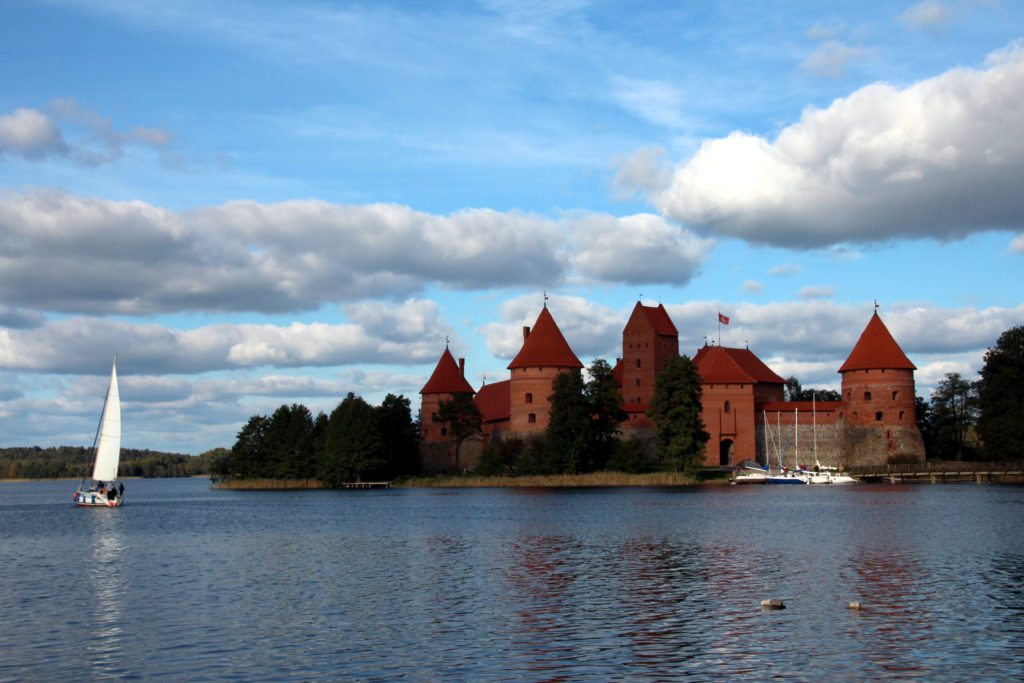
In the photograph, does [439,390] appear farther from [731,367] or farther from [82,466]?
[82,466]

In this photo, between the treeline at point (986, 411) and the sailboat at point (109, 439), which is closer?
the sailboat at point (109, 439)

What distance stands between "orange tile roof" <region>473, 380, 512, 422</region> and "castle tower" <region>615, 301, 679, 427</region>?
8801 millimetres

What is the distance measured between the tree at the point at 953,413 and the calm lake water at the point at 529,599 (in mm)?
43121

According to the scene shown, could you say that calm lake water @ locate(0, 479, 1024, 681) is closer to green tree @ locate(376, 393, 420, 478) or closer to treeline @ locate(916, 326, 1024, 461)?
treeline @ locate(916, 326, 1024, 461)

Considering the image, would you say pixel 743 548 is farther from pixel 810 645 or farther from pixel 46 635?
pixel 46 635

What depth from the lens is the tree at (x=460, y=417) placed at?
231 ft

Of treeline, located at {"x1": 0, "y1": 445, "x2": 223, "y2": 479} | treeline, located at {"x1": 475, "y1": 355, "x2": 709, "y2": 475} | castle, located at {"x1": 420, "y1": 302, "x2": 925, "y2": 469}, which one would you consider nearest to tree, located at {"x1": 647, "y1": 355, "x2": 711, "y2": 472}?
treeline, located at {"x1": 475, "y1": 355, "x2": 709, "y2": 475}

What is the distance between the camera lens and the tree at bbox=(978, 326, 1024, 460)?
61.6 meters

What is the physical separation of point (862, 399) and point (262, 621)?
58230 millimetres

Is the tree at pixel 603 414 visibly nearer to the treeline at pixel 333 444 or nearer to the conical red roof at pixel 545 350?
the conical red roof at pixel 545 350

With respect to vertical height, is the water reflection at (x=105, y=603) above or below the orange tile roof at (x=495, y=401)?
below

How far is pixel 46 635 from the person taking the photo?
613 inches

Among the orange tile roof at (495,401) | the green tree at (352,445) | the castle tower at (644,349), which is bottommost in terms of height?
the green tree at (352,445)

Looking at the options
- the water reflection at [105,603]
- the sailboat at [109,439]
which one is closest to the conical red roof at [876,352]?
the sailboat at [109,439]
